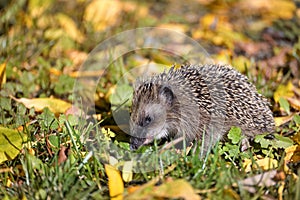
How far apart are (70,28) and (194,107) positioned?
10.4ft

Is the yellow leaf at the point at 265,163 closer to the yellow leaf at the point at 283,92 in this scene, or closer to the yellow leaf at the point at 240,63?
the yellow leaf at the point at 283,92

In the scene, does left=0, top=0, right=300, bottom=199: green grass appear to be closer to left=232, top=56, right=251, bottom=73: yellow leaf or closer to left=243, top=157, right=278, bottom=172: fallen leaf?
left=243, top=157, right=278, bottom=172: fallen leaf

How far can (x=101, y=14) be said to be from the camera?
7922 millimetres

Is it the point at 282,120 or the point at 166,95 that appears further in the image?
the point at 282,120

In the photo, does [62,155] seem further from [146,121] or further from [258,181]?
[258,181]

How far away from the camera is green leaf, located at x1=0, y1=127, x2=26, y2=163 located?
4375mm

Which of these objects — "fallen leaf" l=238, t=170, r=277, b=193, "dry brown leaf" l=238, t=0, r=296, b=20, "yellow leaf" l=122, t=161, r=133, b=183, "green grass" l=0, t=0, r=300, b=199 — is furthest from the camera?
"dry brown leaf" l=238, t=0, r=296, b=20

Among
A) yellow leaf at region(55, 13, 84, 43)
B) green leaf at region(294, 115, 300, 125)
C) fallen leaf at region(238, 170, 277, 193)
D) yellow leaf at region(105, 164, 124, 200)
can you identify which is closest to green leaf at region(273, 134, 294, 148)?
green leaf at region(294, 115, 300, 125)

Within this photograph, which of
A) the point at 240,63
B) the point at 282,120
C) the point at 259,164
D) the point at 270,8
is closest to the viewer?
the point at 259,164

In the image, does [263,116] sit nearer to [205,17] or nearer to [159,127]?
[159,127]

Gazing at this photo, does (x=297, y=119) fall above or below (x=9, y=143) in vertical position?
above

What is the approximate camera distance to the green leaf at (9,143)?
4375 millimetres

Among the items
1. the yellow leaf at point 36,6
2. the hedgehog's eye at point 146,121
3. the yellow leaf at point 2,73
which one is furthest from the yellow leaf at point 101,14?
the hedgehog's eye at point 146,121

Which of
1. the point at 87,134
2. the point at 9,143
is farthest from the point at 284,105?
the point at 9,143
